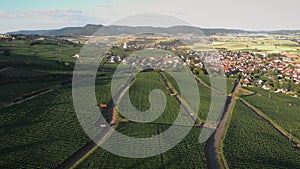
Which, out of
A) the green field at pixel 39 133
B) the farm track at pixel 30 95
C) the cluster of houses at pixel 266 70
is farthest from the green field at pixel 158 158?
the cluster of houses at pixel 266 70

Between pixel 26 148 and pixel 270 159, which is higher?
pixel 26 148

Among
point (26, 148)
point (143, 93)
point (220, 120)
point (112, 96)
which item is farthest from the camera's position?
point (143, 93)

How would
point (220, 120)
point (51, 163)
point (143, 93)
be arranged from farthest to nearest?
point (143, 93)
point (220, 120)
point (51, 163)

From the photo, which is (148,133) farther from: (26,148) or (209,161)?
(26,148)

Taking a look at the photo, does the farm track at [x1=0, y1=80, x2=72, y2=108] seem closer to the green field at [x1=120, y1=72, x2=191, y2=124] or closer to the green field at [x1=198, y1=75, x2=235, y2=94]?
the green field at [x1=120, y1=72, x2=191, y2=124]

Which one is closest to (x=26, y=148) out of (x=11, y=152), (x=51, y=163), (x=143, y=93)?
(x=11, y=152)

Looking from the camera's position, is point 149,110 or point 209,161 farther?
point 149,110

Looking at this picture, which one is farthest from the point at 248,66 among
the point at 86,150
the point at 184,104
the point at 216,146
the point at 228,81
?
the point at 86,150

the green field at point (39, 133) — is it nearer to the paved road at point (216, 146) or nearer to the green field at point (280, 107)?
the paved road at point (216, 146)
